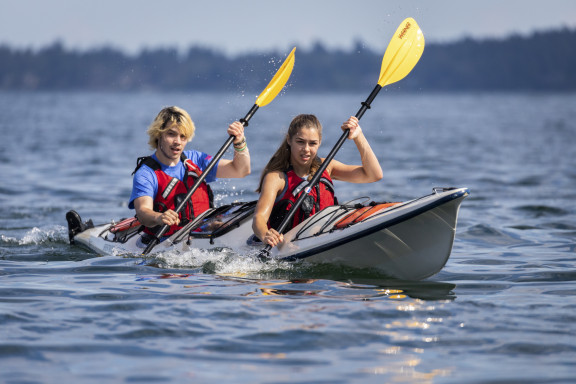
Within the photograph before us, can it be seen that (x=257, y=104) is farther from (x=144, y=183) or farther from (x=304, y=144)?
(x=304, y=144)

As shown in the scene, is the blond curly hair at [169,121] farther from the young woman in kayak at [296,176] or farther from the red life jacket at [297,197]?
the red life jacket at [297,197]

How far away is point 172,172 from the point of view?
708 centimetres

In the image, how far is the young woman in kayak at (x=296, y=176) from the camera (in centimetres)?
614

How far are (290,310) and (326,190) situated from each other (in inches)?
65.7

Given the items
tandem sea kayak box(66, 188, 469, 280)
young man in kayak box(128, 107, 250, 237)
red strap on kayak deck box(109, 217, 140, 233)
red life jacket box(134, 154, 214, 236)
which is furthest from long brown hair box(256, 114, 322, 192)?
red strap on kayak deck box(109, 217, 140, 233)

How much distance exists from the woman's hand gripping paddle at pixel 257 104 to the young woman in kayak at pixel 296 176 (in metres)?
0.84

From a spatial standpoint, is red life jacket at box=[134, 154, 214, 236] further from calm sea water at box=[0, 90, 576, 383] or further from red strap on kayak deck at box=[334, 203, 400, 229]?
red strap on kayak deck at box=[334, 203, 400, 229]

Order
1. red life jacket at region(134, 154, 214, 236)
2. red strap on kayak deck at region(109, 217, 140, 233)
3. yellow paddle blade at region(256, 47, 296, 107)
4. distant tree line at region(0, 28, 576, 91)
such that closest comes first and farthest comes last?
red life jacket at region(134, 154, 214, 236) → red strap on kayak deck at region(109, 217, 140, 233) → yellow paddle blade at region(256, 47, 296, 107) → distant tree line at region(0, 28, 576, 91)

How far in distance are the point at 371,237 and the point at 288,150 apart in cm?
100

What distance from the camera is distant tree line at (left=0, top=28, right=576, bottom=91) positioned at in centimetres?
15162

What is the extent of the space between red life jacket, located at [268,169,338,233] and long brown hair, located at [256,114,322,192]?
0.08m

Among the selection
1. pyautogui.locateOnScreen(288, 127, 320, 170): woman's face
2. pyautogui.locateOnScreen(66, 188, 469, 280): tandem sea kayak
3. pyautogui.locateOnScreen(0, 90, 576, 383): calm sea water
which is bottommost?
pyautogui.locateOnScreen(0, 90, 576, 383): calm sea water

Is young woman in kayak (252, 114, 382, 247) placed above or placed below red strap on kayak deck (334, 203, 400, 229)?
above

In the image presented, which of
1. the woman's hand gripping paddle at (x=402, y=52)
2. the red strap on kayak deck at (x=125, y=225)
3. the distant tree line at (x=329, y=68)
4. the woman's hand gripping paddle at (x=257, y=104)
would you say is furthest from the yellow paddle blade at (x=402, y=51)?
the distant tree line at (x=329, y=68)
